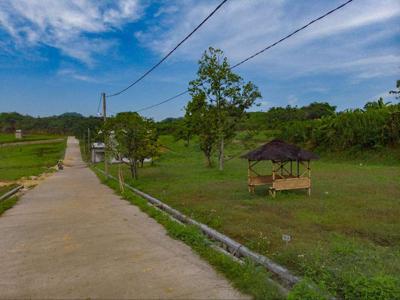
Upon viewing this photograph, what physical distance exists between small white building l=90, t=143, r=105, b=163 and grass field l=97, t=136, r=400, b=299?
135 feet

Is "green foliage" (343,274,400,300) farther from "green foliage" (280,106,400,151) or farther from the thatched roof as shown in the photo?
"green foliage" (280,106,400,151)

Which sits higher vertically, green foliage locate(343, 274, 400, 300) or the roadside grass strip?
green foliage locate(343, 274, 400, 300)

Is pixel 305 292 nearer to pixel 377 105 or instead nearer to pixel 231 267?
pixel 231 267

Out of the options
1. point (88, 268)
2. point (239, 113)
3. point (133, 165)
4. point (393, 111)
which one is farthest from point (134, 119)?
point (393, 111)

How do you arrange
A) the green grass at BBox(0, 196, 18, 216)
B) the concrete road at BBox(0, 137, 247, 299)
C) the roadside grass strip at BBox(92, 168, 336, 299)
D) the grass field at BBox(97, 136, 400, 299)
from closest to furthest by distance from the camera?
the roadside grass strip at BBox(92, 168, 336, 299) → the grass field at BBox(97, 136, 400, 299) → the concrete road at BBox(0, 137, 247, 299) → the green grass at BBox(0, 196, 18, 216)

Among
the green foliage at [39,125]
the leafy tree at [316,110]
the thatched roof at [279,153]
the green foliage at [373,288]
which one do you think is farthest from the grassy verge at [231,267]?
the green foliage at [39,125]

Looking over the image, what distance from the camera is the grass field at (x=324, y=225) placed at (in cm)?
500

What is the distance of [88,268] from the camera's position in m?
6.11

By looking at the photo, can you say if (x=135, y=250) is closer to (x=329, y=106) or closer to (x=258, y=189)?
(x=258, y=189)

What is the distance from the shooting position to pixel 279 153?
12984mm

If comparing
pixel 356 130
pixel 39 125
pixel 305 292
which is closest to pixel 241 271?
pixel 305 292

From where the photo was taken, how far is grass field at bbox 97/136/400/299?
16.4 feet

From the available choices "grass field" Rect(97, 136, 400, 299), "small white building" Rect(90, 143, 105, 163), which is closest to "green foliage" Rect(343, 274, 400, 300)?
"grass field" Rect(97, 136, 400, 299)

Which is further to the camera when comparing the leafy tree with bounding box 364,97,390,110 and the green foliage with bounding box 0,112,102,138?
the green foliage with bounding box 0,112,102,138
